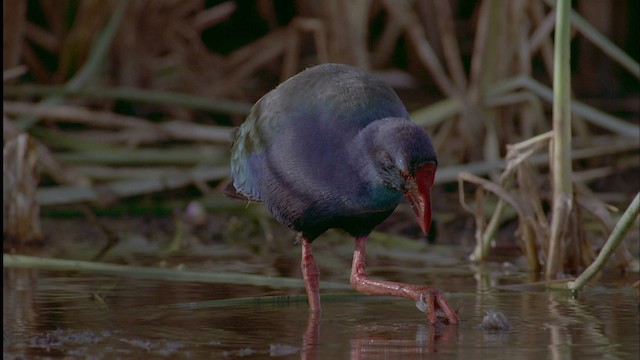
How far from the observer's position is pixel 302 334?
3.34 m

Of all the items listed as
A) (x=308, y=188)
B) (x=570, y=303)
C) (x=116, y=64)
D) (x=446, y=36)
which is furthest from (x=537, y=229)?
(x=116, y=64)

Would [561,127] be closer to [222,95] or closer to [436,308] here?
[436,308]

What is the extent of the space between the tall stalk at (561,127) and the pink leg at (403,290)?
1.99 feet

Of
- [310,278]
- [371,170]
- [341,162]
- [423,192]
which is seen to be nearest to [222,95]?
[310,278]

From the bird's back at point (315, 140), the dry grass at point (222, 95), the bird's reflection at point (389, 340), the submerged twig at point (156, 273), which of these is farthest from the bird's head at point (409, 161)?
the dry grass at point (222, 95)

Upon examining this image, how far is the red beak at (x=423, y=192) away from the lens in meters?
3.34

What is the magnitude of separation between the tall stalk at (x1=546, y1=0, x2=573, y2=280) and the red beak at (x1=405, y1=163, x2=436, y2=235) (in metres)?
0.77

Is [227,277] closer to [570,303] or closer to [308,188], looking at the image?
[308,188]

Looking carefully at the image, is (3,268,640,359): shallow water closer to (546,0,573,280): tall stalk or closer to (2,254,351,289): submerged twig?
(2,254,351,289): submerged twig

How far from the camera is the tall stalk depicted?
3.97m

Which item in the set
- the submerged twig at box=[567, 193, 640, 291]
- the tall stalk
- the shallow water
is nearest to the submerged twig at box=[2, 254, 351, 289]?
the shallow water

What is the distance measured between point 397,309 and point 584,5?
398 cm

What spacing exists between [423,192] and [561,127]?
0.83m

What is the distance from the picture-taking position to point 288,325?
3504mm
